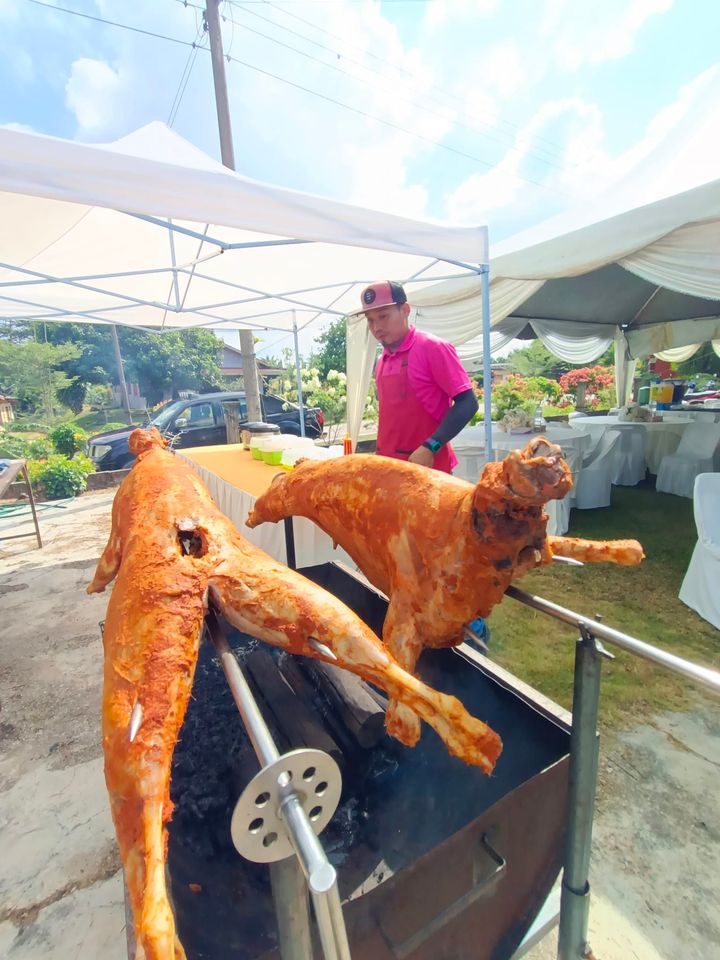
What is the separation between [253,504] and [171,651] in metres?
1.81

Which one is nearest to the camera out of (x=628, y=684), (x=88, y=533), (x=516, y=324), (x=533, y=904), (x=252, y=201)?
(x=533, y=904)

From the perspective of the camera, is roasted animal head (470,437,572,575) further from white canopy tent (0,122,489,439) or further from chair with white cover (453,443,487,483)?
chair with white cover (453,443,487,483)

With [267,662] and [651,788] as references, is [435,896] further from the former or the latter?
[651,788]

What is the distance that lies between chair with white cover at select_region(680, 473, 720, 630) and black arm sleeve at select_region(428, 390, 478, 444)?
2025mm

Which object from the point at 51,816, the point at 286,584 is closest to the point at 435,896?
the point at 286,584

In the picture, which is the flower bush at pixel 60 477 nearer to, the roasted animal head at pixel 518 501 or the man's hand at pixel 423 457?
the man's hand at pixel 423 457

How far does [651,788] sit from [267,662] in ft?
5.74

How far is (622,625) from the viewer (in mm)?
3127

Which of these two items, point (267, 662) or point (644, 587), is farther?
point (644, 587)

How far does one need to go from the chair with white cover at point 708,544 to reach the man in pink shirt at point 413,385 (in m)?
2.01

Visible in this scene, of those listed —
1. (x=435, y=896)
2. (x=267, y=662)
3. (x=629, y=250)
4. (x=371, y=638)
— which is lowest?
(x=435, y=896)

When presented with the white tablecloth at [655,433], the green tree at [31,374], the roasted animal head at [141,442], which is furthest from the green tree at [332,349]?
the roasted animal head at [141,442]

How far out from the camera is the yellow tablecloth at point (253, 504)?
2.76m

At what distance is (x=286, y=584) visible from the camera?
1.06 metres
